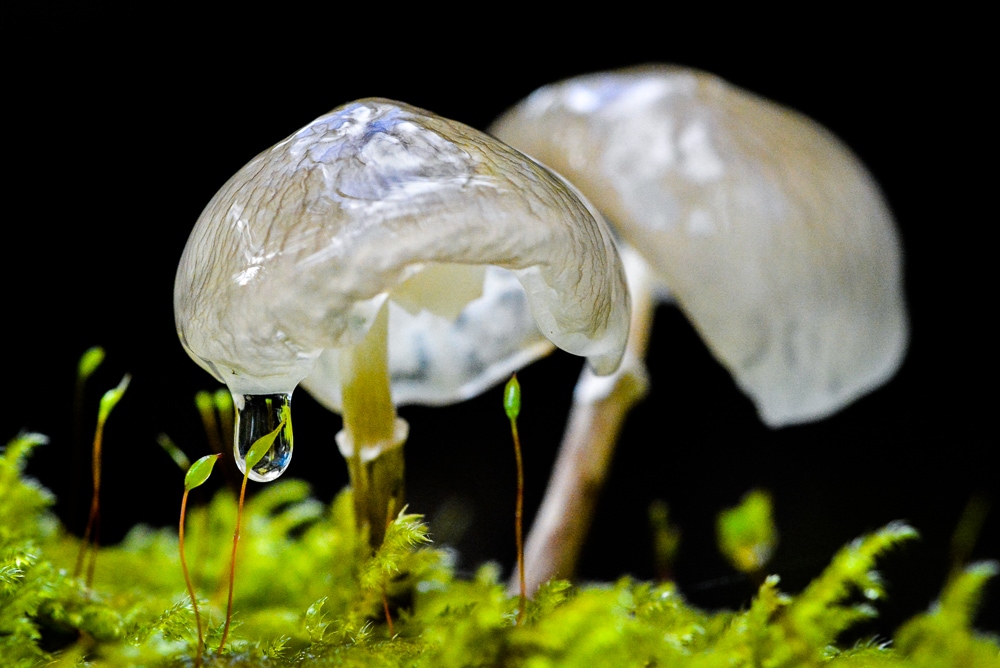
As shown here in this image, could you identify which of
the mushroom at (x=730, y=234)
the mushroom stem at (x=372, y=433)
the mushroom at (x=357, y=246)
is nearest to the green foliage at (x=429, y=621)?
the mushroom stem at (x=372, y=433)

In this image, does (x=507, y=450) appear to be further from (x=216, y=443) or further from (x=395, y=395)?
(x=216, y=443)

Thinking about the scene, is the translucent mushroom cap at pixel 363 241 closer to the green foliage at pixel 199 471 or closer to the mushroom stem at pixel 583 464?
the green foliage at pixel 199 471

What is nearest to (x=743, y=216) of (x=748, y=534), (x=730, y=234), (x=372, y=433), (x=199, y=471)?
(x=730, y=234)

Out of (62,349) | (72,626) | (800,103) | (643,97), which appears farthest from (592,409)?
(62,349)

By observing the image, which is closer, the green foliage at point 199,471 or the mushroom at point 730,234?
the green foliage at point 199,471

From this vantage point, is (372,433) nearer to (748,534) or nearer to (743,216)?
(748,534)

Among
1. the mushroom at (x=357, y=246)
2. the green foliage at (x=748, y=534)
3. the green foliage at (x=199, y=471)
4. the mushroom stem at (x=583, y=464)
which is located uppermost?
the mushroom at (x=357, y=246)
